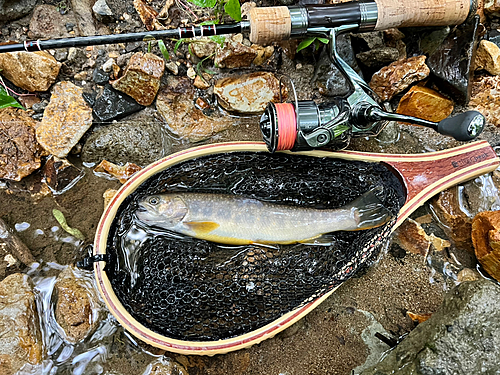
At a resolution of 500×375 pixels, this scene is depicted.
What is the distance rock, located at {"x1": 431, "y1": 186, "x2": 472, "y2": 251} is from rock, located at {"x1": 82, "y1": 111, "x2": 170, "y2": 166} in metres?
2.32

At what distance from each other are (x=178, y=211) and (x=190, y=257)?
340 millimetres

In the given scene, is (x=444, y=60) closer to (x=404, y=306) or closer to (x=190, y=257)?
(x=404, y=306)

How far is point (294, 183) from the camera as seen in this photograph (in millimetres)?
2711

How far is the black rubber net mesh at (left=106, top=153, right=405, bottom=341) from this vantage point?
2.51m

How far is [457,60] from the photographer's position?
2.97 meters

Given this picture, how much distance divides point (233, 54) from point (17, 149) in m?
1.84

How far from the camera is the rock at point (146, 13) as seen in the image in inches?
122

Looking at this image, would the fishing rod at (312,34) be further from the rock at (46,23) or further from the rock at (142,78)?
the rock at (46,23)

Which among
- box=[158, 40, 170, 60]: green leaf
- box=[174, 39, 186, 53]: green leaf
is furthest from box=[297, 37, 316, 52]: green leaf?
box=[158, 40, 170, 60]: green leaf

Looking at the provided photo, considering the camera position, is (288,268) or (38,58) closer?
(288,268)

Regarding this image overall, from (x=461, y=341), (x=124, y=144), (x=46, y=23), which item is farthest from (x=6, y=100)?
(x=461, y=341)

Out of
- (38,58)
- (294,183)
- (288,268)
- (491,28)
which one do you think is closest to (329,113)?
(294,183)

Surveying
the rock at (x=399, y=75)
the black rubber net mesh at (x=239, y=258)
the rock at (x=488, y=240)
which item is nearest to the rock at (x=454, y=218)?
the rock at (x=488, y=240)

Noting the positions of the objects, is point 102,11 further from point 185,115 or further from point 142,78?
point 185,115
